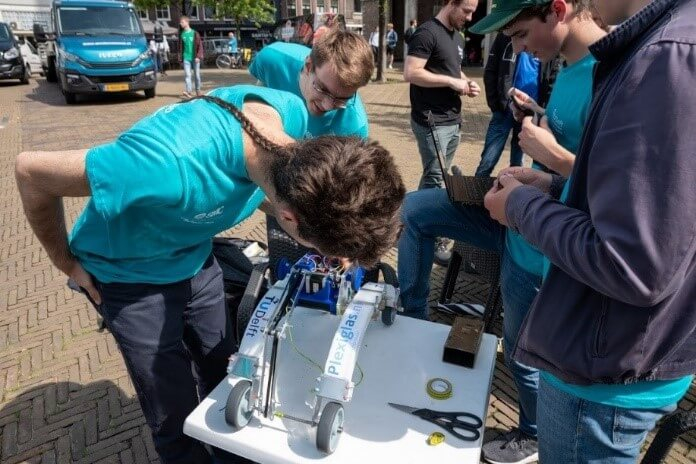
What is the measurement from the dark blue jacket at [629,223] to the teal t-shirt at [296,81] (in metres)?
1.29

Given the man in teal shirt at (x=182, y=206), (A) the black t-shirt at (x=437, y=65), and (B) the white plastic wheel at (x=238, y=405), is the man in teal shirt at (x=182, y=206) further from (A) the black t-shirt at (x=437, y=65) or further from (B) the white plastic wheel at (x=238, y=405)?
(A) the black t-shirt at (x=437, y=65)

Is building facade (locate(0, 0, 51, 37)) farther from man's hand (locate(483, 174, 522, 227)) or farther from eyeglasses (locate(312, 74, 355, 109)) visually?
man's hand (locate(483, 174, 522, 227))

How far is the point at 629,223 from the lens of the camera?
2.83 ft

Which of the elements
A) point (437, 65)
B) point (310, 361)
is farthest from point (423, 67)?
point (310, 361)

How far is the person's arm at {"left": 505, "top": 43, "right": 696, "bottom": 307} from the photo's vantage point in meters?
0.82

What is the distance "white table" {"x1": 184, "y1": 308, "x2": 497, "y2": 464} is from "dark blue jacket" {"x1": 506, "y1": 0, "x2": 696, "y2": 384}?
1.14 feet

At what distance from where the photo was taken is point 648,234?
85 cm

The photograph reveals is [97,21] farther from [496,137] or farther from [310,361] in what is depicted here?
[310,361]

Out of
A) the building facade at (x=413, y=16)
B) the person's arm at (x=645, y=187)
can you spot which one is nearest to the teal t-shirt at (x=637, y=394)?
the person's arm at (x=645, y=187)

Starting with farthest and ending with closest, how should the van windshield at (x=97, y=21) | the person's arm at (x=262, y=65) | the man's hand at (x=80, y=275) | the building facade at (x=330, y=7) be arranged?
1. the building facade at (x=330, y=7)
2. the van windshield at (x=97, y=21)
3. the person's arm at (x=262, y=65)
4. the man's hand at (x=80, y=275)

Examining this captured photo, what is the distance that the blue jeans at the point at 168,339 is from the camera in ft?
5.32

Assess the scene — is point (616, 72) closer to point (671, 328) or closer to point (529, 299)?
point (671, 328)

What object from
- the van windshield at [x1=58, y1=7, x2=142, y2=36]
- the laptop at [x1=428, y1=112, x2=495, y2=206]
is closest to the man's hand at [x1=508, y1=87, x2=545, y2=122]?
the laptop at [x1=428, y1=112, x2=495, y2=206]

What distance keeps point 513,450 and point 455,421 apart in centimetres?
99
